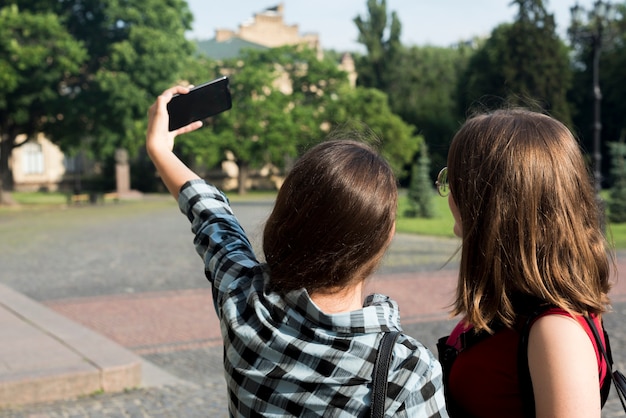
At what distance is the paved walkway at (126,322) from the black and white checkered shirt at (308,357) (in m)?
0.34

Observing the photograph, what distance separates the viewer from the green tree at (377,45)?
5312cm

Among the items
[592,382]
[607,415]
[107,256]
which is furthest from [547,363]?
[107,256]

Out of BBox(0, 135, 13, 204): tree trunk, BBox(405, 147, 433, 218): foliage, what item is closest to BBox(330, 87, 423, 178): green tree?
BBox(405, 147, 433, 218): foliage

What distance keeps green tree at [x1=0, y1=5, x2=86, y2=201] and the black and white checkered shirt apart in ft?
85.1

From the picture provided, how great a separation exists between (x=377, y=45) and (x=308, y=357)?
54280 millimetres

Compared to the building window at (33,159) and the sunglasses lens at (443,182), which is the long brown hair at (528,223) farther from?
the building window at (33,159)

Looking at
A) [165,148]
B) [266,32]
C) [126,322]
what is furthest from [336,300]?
[266,32]

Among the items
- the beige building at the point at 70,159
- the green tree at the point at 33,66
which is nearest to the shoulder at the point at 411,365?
the green tree at the point at 33,66

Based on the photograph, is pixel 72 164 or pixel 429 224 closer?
pixel 429 224

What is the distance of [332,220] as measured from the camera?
1.42m

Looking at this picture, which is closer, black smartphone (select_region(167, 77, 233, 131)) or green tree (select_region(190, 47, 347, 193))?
black smartphone (select_region(167, 77, 233, 131))

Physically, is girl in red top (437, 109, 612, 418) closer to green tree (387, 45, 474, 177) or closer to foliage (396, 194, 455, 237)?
foliage (396, 194, 455, 237)

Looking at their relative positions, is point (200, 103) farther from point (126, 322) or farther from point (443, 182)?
point (126, 322)

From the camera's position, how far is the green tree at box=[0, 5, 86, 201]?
25641 mm
